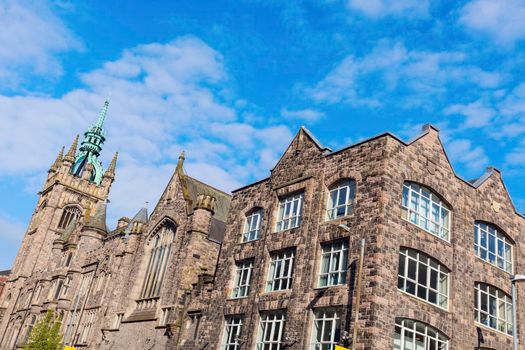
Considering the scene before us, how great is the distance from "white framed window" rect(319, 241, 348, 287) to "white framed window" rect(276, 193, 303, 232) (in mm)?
3224

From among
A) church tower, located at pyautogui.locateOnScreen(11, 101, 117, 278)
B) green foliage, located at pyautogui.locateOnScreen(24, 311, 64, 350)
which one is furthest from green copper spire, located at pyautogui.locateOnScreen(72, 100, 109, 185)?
green foliage, located at pyautogui.locateOnScreen(24, 311, 64, 350)

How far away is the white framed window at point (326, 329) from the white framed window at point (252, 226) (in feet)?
27.7

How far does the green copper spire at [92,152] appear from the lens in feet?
343

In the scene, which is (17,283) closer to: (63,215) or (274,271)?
(63,215)

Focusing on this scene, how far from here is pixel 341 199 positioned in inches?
1137

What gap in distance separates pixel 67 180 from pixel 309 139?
242 ft

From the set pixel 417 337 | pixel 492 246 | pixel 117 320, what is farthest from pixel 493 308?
pixel 117 320

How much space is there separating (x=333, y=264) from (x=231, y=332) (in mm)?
8369

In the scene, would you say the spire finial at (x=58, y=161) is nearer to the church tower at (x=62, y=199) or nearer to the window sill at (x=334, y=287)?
the church tower at (x=62, y=199)

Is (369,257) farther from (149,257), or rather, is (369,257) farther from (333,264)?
(149,257)

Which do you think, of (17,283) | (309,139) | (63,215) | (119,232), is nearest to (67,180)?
(63,215)

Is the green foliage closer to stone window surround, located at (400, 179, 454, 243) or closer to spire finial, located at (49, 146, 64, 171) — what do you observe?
stone window surround, located at (400, 179, 454, 243)

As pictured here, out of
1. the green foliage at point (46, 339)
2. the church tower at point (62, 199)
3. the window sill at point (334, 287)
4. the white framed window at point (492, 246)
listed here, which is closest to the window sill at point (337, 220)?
the window sill at point (334, 287)

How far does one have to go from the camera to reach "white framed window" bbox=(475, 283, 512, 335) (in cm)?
2955
